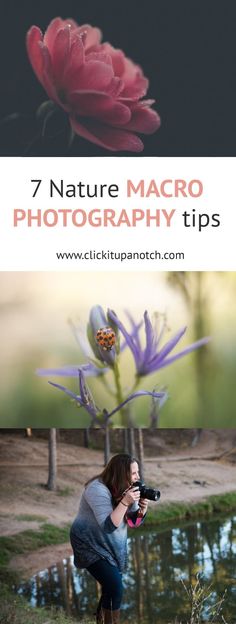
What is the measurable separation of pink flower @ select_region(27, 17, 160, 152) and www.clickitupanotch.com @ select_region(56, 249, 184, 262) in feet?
1.64

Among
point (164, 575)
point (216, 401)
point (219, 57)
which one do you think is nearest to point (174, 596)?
point (164, 575)

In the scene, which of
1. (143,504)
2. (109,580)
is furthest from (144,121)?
(109,580)

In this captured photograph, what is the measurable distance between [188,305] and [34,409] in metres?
0.90

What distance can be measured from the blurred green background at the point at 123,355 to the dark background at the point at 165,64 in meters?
0.63

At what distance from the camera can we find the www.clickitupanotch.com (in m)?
4.09

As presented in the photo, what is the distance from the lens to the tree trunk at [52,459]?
4.84 metres

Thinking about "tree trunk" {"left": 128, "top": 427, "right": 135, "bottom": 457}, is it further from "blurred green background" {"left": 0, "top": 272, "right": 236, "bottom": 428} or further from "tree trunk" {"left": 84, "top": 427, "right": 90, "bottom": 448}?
"blurred green background" {"left": 0, "top": 272, "right": 236, "bottom": 428}

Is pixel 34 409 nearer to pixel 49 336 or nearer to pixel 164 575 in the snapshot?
pixel 49 336

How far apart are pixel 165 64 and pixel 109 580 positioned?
8.14 feet

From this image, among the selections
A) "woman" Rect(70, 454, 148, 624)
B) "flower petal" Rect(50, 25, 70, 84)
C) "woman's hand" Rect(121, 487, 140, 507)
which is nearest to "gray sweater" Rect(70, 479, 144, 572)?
"woman" Rect(70, 454, 148, 624)

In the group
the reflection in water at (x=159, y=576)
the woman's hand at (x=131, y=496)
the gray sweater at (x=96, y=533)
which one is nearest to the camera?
the woman's hand at (x=131, y=496)

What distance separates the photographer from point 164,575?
199 inches

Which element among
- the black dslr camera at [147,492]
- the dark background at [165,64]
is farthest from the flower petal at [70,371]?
the dark background at [165,64]

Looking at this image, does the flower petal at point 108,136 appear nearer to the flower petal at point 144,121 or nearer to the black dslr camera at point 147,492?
the flower petal at point 144,121
